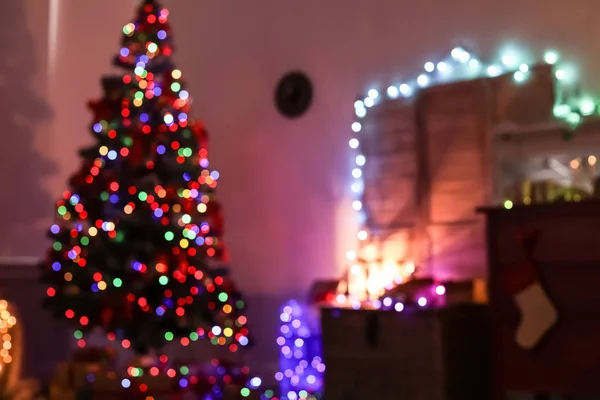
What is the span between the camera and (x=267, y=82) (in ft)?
15.5

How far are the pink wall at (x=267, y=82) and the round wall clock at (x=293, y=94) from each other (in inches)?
2.2

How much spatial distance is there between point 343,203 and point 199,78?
1.55 metres

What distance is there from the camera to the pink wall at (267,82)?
3820 millimetres

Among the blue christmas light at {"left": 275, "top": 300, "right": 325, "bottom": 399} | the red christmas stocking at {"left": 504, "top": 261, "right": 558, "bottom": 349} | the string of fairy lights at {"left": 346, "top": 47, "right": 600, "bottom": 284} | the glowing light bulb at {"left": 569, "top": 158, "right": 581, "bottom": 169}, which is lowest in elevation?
the blue christmas light at {"left": 275, "top": 300, "right": 325, "bottom": 399}

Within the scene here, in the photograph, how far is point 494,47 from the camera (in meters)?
3.63

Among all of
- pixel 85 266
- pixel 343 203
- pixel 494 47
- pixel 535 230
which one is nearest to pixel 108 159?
pixel 85 266

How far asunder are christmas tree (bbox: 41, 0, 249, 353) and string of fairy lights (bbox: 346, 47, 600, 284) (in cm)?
82

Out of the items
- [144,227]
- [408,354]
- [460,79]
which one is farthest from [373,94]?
[408,354]

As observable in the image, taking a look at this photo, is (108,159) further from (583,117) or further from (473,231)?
(583,117)

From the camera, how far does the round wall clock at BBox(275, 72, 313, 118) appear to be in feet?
14.7

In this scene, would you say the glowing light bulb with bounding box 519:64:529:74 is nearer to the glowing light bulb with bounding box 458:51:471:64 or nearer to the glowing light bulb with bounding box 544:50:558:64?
the glowing light bulb with bounding box 544:50:558:64

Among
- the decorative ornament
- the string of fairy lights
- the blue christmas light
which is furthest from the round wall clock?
the decorative ornament

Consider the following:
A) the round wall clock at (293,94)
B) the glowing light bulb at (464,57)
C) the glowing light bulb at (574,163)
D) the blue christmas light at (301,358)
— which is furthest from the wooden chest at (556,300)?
the round wall clock at (293,94)

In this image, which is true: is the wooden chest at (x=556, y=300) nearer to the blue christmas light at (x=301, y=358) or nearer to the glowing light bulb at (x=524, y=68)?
the glowing light bulb at (x=524, y=68)
